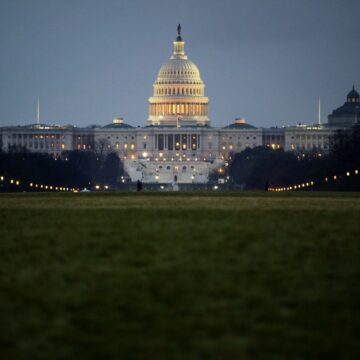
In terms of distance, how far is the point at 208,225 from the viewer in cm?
2456

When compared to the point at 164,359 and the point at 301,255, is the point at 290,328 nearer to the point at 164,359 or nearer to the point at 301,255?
the point at 164,359

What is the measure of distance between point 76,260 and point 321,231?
18.3 ft

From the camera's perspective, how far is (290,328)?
14727 millimetres

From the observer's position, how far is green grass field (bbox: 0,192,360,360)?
46.2 ft

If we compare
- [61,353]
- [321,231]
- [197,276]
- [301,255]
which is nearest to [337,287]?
[197,276]

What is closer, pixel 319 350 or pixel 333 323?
pixel 319 350

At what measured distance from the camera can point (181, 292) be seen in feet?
53.9

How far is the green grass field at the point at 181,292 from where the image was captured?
1408 centimetres

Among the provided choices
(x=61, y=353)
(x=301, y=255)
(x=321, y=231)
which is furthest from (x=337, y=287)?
(x=321, y=231)

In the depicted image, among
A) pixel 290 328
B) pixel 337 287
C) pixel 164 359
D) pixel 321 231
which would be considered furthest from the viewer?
pixel 321 231

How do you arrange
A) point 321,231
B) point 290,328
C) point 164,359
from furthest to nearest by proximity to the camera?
1. point 321,231
2. point 290,328
3. point 164,359

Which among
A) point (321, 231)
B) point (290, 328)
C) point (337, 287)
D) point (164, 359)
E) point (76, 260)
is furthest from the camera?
point (321, 231)

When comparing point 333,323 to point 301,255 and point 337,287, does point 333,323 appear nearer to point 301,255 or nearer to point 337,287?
point 337,287

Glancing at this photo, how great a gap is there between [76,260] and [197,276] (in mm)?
2368
